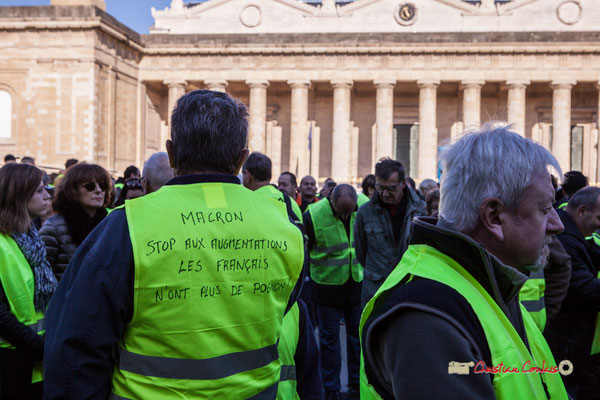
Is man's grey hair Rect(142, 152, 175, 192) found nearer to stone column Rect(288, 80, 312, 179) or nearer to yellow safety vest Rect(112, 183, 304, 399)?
yellow safety vest Rect(112, 183, 304, 399)

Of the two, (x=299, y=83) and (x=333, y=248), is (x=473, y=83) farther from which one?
(x=333, y=248)

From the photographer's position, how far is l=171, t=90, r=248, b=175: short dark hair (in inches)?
84.0

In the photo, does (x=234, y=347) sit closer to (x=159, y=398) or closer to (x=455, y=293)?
(x=159, y=398)

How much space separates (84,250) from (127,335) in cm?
34

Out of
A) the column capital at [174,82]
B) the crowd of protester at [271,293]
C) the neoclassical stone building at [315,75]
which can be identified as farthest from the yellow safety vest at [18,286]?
the column capital at [174,82]

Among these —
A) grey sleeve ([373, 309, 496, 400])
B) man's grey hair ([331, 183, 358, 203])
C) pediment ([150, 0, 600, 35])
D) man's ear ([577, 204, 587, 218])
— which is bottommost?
grey sleeve ([373, 309, 496, 400])

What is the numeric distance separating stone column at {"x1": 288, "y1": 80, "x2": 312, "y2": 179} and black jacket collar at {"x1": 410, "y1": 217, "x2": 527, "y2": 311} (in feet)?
92.9

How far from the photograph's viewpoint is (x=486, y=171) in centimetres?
180

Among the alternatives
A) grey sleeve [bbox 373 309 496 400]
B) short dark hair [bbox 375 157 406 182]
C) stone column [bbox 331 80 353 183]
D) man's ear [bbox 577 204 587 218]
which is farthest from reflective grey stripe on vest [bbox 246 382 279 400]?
stone column [bbox 331 80 353 183]

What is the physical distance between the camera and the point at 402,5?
32844mm

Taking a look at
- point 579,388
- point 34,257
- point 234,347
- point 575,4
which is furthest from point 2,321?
point 575,4

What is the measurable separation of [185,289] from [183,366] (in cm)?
27

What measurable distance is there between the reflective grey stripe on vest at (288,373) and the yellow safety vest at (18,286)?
75.9 inches

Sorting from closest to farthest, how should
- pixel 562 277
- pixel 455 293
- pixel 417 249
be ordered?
pixel 455 293
pixel 417 249
pixel 562 277
